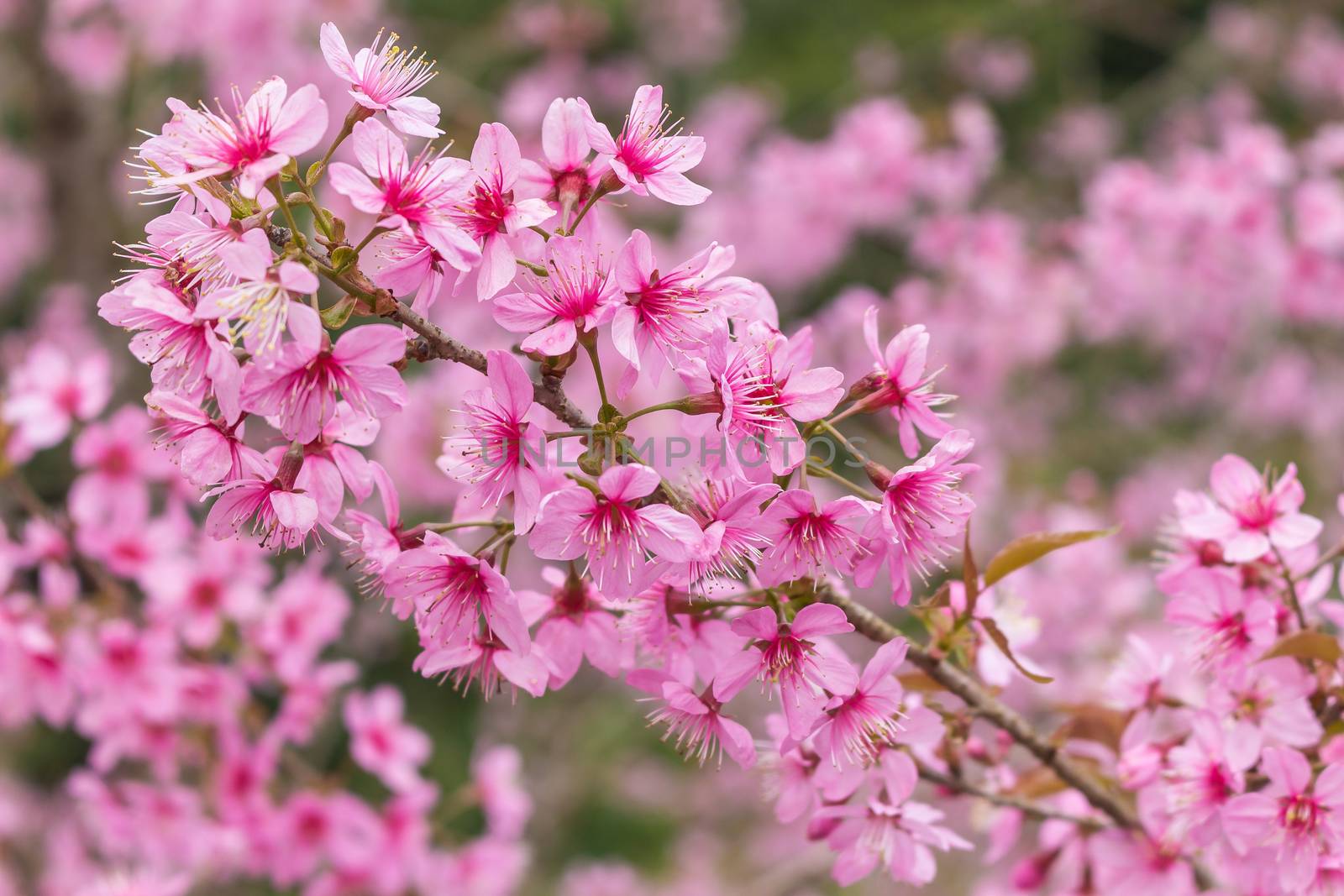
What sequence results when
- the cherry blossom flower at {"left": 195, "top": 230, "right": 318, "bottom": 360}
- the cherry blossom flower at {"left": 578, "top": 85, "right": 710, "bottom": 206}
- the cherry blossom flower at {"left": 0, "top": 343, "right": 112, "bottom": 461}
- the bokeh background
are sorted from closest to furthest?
the cherry blossom flower at {"left": 195, "top": 230, "right": 318, "bottom": 360}, the cherry blossom flower at {"left": 578, "top": 85, "right": 710, "bottom": 206}, the cherry blossom flower at {"left": 0, "top": 343, "right": 112, "bottom": 461}, the bokeh background

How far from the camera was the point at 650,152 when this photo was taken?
4.03 ft

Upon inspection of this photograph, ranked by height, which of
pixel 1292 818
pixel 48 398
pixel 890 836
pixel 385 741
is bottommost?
pixel 385 741

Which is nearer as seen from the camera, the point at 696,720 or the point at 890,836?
the point at 696,720

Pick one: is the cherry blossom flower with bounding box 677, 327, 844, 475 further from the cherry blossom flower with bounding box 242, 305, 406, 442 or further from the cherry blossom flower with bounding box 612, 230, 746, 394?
the cherry blossom flower with bounding box 242, 305, 406, 442

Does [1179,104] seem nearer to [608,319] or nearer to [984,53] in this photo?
[984,53]

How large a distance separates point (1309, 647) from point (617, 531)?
90 centimetres

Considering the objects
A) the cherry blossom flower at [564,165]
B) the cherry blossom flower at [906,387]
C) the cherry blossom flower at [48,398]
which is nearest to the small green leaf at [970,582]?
the cherry blossom flower at [906,387]

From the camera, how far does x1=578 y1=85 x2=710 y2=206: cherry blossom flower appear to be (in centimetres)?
121

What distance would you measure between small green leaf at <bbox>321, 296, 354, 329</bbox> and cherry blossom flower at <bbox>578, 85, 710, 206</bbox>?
0.32 m

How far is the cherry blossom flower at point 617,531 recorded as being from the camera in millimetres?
1078

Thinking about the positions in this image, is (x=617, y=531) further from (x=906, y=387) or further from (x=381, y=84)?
(x=381, y=84)

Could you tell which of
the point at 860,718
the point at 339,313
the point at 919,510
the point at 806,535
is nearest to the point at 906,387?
the point at 919,510

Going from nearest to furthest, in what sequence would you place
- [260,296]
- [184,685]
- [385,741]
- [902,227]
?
1. [260,296]
2. [184,685]
3. [385,741]
4. [902,227]

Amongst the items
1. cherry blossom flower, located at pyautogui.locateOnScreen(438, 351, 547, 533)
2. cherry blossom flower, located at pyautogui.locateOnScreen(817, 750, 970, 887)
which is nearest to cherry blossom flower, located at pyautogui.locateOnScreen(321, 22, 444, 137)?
cherry blossom flower, located at pyautogui.locateOnScreen(438, 351, 547, 533)
